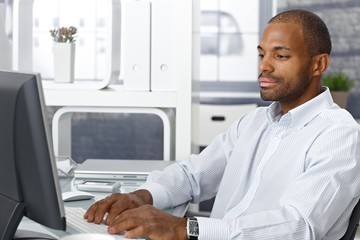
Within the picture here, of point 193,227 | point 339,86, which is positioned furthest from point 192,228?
point 339,86

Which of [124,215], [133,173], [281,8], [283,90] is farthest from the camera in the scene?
[281,8]

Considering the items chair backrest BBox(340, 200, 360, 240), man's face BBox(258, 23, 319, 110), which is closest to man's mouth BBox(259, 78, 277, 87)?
man's face BBox(258, 23, 319, 110)

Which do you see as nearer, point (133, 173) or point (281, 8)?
point (133, 173)

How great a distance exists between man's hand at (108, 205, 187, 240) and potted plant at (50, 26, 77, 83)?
1181mm

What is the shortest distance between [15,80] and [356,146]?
807 mm

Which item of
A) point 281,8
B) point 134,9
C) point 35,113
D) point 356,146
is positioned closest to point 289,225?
point 356,146

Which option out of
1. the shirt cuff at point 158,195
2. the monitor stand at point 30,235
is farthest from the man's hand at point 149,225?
the shirt cuff at point 158,195

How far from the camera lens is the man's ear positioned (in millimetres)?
1758

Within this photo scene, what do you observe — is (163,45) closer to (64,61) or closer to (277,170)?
(64,61)

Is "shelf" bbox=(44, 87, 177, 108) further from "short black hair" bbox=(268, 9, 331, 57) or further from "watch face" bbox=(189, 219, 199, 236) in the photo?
"watch face" bbox=(189, 219, 199, 236)

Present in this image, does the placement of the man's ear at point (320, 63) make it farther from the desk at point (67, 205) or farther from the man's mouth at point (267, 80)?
the desk at point (67, 205)

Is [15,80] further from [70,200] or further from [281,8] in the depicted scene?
[281,8]

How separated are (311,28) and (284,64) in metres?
0.11

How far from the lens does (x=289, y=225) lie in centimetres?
148
